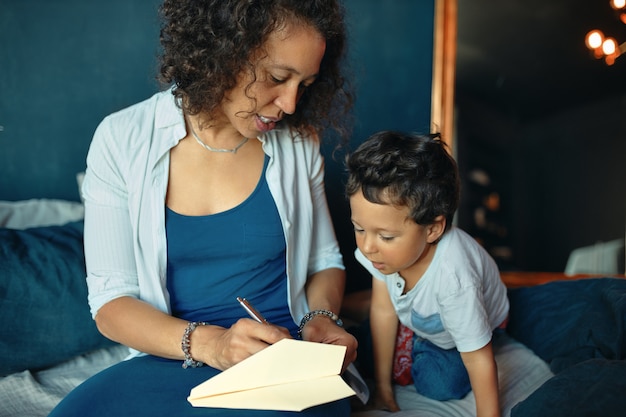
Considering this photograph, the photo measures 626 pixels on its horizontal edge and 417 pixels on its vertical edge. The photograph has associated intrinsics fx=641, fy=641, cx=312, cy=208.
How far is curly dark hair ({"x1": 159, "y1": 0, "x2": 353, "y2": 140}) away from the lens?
1.31m

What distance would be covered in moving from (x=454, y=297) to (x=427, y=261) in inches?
5.4

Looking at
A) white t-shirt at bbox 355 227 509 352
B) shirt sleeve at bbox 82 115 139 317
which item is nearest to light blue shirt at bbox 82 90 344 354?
shirt sleeve at bbox 82 115 139 317

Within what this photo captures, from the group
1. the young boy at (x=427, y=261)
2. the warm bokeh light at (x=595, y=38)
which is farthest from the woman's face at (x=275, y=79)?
the warm bokeh light at (x=595, y=38)

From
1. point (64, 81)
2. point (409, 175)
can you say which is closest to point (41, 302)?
point (64, 81)

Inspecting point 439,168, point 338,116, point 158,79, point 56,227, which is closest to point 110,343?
point 56,227

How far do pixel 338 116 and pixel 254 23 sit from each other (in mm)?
460

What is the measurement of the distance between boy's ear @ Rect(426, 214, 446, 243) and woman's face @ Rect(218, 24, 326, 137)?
44 centimetres

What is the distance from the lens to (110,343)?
176cm

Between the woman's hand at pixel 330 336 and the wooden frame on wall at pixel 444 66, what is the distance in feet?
4.40

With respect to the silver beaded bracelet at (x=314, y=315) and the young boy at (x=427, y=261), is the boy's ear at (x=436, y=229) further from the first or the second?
the silver beaded bracelet at (x=314, y=315)

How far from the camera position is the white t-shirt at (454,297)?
58.0 inches

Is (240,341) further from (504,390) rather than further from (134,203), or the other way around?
(504,390)

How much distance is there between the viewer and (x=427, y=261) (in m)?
1.59

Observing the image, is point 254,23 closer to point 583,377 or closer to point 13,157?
point 583,377
